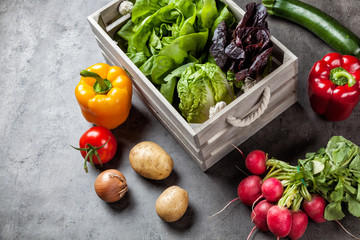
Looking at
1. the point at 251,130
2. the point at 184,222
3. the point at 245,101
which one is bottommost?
the point at 184,222

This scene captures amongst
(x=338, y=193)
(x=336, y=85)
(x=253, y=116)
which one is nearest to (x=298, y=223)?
(x=338, y=193)

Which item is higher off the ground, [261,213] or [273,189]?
[273,189]

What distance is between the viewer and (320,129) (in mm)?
2678

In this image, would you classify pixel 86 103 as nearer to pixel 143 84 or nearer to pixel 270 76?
pixel 143 84

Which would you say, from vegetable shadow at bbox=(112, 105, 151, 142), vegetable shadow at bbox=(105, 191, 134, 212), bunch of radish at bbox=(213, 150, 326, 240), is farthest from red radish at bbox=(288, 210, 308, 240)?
vegetable shadow at bbox=(112, 105, 151, 142)

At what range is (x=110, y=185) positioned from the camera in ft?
8.27

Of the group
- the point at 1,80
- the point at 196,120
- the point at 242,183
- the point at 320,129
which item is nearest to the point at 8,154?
the point at 1,80

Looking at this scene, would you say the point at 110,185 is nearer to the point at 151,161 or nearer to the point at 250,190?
the point at 151,161

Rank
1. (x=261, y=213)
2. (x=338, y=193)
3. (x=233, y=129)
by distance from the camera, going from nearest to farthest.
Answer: (x=338, y=193), (x=261, y=213), (x=233, y=129)

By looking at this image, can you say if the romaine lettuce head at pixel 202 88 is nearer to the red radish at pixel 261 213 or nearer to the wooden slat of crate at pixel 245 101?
the wooden slat of crate at pixel 245 101

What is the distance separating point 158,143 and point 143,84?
398mm

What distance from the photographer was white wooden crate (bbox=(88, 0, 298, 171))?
2.33 m

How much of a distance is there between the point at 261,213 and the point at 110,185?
30.4 inches

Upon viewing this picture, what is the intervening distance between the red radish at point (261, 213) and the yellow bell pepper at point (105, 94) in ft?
2.93
